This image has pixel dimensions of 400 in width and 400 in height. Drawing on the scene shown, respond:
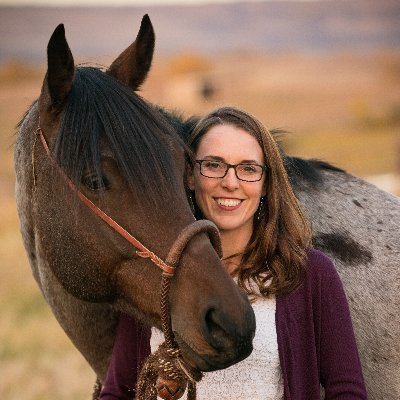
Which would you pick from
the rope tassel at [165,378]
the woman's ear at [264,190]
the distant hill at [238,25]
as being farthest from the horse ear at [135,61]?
the distant hill at [238,25]

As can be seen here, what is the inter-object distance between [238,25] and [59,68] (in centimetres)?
14531

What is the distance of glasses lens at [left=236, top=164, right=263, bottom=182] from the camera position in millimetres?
2469

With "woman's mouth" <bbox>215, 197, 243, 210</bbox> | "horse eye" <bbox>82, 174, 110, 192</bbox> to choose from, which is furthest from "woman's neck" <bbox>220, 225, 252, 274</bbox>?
"horse eye" <bbox>82, 174, 110, 192</bbox>

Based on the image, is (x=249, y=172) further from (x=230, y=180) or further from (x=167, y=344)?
(x=167, y=344)

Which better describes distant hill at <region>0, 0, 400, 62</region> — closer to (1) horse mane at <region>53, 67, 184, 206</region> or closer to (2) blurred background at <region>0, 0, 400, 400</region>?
(2) blurred background at <region>0, 0, 400, 400</region>

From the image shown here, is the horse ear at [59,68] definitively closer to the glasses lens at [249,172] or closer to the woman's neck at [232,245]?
the glasses lens at [249,172]

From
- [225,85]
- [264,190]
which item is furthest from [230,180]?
[225,85]

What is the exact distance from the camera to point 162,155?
7.32ft

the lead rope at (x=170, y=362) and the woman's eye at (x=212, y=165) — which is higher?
the woman's eye at (x=212, y=165)

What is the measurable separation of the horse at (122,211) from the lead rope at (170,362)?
2cm

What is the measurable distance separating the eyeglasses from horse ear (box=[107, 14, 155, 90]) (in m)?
0.54

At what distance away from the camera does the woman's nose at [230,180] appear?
2.43 meters

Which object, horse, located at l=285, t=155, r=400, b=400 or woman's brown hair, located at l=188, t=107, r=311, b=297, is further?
horse, located at l=285, t=155, r=400, b=400

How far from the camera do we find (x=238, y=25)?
140500 millimetres
